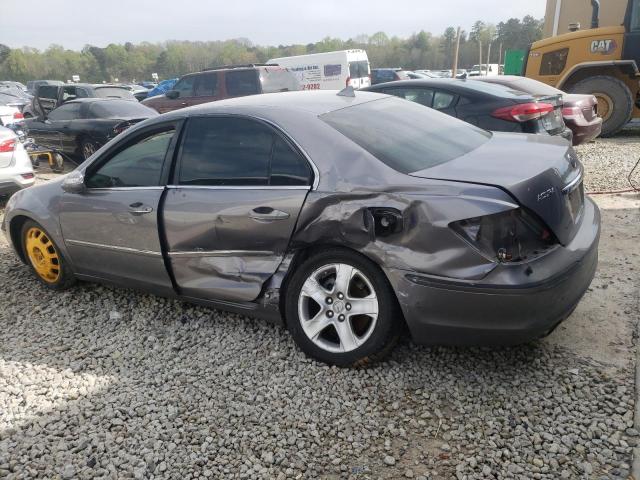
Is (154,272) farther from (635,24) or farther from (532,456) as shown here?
(635,24)

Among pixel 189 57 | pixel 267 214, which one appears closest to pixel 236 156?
pixel 267 214

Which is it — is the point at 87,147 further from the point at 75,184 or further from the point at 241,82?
the point at 75,184

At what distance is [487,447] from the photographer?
2279mm

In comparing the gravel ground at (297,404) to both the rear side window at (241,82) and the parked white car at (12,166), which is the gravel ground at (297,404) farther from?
the rear side window at (241,82)

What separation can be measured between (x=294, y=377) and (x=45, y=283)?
2575 mm

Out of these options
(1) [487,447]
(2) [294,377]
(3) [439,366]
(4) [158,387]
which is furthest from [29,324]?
(1) [487,447]

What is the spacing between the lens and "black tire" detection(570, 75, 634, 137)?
32.2 ft

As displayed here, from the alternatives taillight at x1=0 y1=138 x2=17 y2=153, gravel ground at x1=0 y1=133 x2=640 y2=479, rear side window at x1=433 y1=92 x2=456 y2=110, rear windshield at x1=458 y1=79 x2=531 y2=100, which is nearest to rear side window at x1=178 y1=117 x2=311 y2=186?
gravel ground at x1=0 y1=133 x2=640 y2=479

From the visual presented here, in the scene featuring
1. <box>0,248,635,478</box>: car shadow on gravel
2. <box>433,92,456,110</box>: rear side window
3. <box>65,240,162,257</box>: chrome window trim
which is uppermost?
<box>433,92,456,110</box>: rear side window

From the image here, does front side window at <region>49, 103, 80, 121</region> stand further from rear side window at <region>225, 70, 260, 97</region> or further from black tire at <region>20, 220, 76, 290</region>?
black tire at <region>20, 220, 76, 290</region>

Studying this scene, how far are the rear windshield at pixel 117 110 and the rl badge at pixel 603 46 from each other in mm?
8775

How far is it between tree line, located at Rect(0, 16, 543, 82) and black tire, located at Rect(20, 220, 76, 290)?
248 ft

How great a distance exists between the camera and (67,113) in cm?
1002

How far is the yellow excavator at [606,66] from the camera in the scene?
31.9ft
